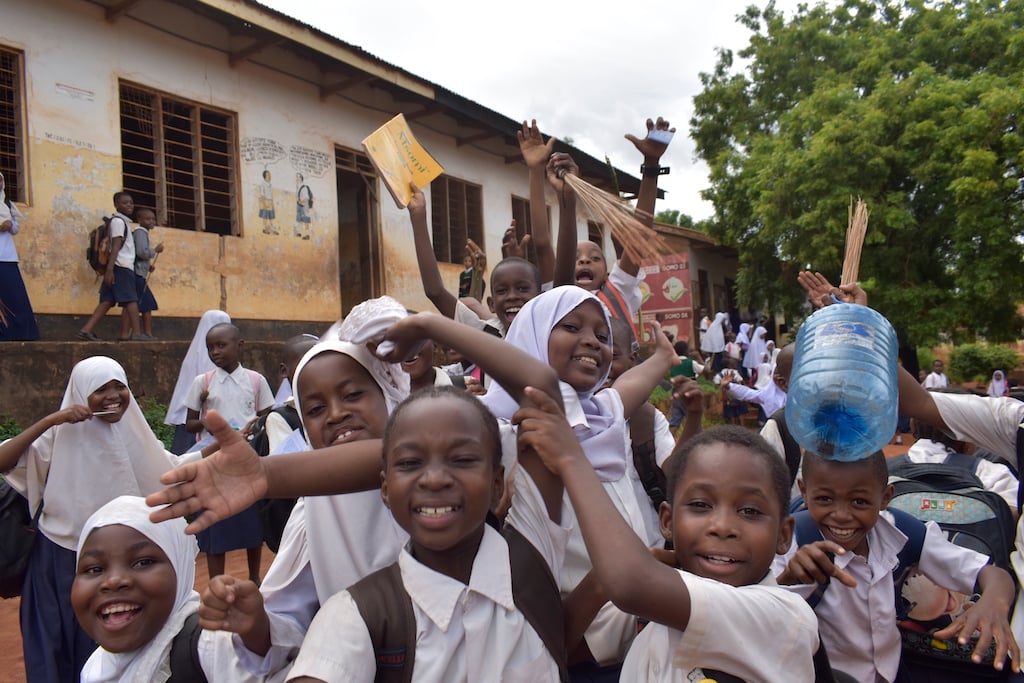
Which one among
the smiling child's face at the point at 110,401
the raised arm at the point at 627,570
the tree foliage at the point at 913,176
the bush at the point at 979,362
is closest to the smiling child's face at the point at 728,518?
the raised arm at the point at 627,570

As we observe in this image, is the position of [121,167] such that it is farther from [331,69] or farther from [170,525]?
[170,525]

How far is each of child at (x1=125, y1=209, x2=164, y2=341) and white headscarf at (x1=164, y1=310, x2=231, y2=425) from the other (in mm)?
2327

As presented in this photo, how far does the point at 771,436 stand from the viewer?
3129 millimetres

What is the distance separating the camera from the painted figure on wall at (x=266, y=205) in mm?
10164

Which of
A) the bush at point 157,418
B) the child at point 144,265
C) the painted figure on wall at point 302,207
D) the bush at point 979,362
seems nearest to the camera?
the bush at point 157,418

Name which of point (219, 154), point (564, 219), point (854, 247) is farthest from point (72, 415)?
point (219, 154)

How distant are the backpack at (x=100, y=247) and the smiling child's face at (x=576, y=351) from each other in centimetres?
712

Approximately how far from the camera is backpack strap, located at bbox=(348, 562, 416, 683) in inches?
58.9

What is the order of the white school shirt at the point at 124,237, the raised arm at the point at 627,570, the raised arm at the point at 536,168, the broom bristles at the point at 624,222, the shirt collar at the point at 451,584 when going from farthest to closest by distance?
the white school shirt at the point at 124,237 → the raised arm at the point at 536,168 → the broom bristles at the point at 624,222 → the shirt collar at the point at 451,584 → the raised arm at the point at 627,570

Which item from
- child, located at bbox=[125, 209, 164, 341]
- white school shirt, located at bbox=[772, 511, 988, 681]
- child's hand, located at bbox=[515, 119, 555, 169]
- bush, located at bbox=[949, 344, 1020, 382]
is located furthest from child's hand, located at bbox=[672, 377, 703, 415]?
bush, located at bbox=[949, 344, 1020, 382]

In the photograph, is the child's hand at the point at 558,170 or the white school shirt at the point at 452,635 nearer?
the white school shirt at the point at 452,635

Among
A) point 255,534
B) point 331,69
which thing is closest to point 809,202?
point 331,69

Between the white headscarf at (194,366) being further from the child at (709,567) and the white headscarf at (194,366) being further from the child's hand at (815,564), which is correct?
the child's hand at (815,564)

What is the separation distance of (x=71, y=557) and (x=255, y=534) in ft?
5.54
